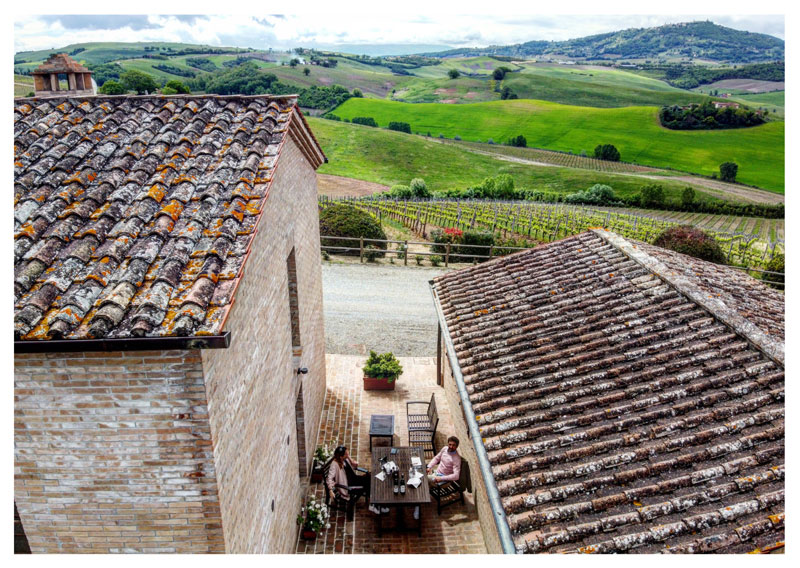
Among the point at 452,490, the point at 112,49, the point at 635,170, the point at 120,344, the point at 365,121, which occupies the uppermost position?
the point at 112,49

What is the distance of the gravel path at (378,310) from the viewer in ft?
50.0

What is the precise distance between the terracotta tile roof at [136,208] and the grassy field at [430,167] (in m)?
45.1

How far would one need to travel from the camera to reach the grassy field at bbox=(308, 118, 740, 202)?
52.1 m

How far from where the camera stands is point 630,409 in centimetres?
582

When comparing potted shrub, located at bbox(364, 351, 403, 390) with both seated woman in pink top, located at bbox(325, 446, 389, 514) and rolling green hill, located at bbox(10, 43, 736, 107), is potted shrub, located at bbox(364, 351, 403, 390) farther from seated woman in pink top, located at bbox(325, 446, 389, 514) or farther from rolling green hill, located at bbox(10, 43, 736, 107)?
rolling green hill, located at bbox(10, 43, 736, 107)

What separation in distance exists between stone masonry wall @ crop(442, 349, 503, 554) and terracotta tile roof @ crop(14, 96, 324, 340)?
410cm

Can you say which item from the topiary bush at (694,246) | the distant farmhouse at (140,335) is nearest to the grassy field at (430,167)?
the topiary bush at (694,246)

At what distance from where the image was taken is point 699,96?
90125mm

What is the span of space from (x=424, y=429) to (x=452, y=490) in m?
1.68

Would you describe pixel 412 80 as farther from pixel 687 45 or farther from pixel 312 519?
pixel 312 519

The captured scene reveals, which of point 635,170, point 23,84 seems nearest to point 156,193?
point 635,170

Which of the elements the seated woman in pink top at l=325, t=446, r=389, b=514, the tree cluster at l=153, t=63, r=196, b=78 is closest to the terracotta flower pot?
the seated woman in pink top at l=325, t=446, r=389, b=514

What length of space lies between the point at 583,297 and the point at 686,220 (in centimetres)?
3599

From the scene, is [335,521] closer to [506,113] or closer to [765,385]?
[765,385]
